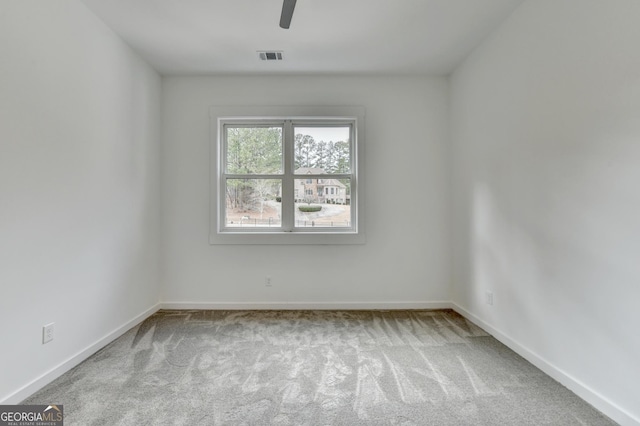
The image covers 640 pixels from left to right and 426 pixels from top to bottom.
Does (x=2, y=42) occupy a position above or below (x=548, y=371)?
above

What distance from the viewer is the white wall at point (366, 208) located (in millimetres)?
3441

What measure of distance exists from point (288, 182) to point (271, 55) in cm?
136

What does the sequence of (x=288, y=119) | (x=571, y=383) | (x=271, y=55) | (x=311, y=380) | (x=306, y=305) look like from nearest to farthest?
(x=571, y=383), (x=311, y=380), (x=271, y=55), (x=306, y=305), (x=288, y=119)

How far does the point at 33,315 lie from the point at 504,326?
11.4 feet

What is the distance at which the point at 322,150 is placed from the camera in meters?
3.61

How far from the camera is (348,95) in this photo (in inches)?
137

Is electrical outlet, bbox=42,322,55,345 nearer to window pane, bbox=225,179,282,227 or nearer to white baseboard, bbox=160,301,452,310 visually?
white baseboard, bbox=160,301,452,310

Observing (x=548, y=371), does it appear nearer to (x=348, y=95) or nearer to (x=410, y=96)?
(x=410, y=96)

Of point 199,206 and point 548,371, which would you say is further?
point 199,206

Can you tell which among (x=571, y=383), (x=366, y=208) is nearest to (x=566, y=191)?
(x=571, y=383)

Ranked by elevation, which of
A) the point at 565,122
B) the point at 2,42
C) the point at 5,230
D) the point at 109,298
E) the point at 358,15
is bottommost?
the point at 109,298

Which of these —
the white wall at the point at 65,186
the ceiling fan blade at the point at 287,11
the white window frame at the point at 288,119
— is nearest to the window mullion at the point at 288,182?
the white window frame at the point at 288,119

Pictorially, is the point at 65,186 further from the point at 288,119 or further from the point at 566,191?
the point at 566,191

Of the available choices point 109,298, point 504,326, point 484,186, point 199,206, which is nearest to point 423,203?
point 484,186
